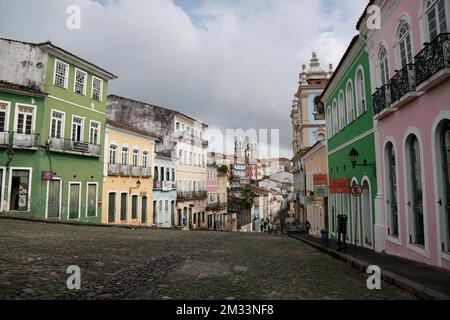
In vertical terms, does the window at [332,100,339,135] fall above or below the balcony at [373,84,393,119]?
above

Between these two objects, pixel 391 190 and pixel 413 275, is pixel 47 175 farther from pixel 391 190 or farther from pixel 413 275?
pixel 413 275

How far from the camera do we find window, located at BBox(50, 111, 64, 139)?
20.1m

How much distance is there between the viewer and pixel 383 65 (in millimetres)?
10914

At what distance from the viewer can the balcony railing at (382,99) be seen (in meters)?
10.1

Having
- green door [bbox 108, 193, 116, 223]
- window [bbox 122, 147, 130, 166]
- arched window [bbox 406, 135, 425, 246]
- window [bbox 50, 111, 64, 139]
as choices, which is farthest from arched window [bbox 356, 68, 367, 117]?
window [bbox 122, 147, 130, 166]

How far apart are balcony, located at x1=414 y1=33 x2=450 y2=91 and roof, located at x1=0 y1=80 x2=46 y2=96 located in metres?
18.2

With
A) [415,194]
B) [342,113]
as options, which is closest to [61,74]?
[342,113]

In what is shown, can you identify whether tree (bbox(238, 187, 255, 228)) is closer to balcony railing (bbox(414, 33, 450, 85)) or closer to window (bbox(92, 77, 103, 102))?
window (bbox(92, 77, 103, 102))

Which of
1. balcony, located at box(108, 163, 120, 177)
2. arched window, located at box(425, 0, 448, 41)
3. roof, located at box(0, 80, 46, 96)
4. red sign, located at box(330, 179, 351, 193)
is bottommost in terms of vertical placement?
red sign, located at box(330, 179, 351, 193)

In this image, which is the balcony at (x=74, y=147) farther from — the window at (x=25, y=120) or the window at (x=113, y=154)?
the window at (x=113, y=154)

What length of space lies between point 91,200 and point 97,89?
A: 296 inches

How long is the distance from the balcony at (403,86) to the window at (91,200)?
1924 cm

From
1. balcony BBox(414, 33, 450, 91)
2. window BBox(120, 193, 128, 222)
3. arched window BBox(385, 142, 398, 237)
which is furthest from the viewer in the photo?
window BBox(120, 193, 128, 222)
